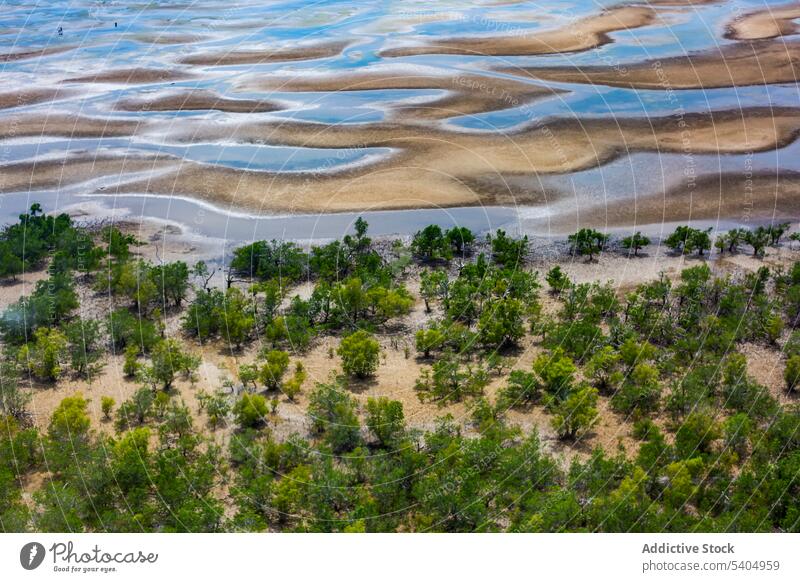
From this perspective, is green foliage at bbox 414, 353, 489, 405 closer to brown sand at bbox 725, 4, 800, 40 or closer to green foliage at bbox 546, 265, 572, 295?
green foliage at bbox 546, 265, 572, 295

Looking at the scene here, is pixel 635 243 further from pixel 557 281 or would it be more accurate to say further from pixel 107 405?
pixel 107 405

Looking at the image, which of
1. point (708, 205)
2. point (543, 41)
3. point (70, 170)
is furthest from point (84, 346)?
point (543, 41)

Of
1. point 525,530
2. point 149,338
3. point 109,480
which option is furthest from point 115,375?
point 525,530

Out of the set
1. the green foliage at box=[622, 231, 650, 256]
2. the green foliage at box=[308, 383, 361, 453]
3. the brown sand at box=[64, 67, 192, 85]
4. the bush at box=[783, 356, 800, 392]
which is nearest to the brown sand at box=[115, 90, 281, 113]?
the brown sand at box=[64, 67, 192, 85]

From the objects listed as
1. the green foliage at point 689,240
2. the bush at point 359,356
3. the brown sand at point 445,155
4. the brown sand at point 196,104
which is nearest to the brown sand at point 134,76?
the brown sand at point 196,104
